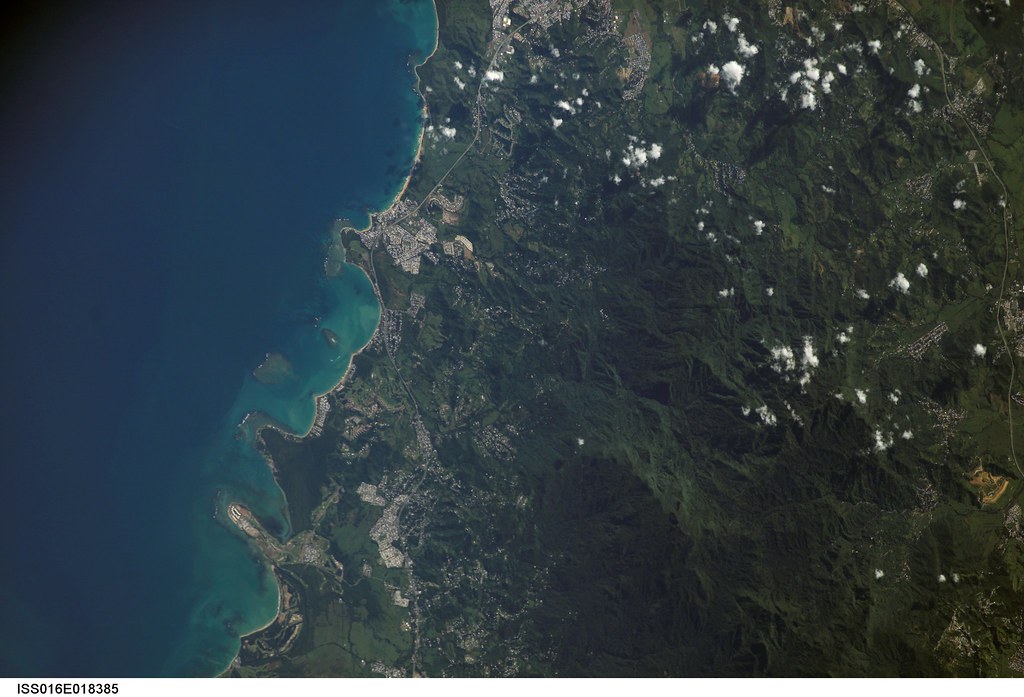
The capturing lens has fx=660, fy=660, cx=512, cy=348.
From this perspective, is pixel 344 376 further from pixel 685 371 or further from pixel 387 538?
pixel 685 371

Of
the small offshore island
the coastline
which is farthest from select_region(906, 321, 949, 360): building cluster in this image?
the coastline

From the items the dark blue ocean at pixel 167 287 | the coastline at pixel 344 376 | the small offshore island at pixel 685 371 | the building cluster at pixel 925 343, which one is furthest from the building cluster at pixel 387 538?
the building cluster at pixel 925 343

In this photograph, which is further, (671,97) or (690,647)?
(671,97)

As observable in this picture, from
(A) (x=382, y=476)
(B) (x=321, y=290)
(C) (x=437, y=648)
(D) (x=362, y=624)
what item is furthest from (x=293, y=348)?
(C) (x=437, y=648)

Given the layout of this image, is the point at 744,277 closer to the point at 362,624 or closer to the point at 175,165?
the point at 362,624

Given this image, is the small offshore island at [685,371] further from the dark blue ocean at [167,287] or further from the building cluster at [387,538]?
the dark blue ocean at [167,287]

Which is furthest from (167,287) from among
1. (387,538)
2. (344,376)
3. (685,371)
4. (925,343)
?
(925,343)
